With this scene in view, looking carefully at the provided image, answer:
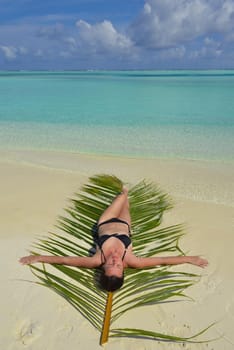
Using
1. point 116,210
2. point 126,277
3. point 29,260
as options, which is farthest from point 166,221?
point 29,260

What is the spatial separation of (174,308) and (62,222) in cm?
181

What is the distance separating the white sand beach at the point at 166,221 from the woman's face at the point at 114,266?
33cm

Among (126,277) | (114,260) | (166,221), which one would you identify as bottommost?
(126,277)

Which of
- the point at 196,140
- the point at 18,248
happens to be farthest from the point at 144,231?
the point at 196,140

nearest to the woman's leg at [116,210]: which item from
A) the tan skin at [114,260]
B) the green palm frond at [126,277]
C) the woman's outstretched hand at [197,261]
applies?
the green palm frond at [126,277]

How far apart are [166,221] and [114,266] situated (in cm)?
170

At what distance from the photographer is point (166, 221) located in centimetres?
438

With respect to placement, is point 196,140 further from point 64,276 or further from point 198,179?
point 64,276

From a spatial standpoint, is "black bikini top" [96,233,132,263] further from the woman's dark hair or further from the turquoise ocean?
the turquoise ocean

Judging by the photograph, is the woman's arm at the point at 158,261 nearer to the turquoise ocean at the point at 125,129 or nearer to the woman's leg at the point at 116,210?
the woman's leg at the point at 116,210

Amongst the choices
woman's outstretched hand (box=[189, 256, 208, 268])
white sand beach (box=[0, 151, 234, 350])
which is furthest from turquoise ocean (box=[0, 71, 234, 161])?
woman's outstretched hand (box=[189, 256, 208, 268])

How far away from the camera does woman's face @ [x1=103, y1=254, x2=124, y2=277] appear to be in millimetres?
2705

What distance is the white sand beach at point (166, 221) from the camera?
250 centimetres

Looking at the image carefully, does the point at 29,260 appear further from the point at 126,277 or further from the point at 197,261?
the point at 197,261
